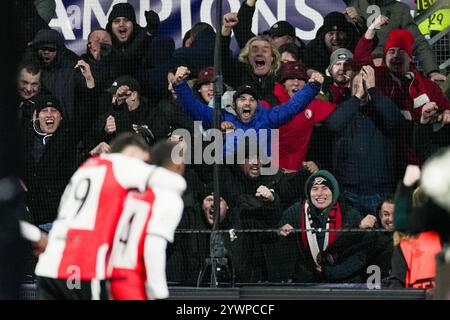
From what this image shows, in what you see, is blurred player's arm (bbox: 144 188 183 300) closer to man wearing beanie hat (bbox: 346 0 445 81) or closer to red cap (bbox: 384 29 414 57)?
man wearing beanie hat (bbox: 346 0 445 81)

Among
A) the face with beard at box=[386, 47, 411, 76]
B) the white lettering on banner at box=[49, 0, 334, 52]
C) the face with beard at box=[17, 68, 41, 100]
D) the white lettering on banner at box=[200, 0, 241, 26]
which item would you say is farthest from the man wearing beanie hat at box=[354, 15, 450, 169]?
the face with beard at box=[17, 68, 41, 100]

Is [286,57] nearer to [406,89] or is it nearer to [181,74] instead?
[181,74]

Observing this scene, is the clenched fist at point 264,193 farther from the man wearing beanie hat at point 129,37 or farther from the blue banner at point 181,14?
the man wearing beanie hat at point 129,37

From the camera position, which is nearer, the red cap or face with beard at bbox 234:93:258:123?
face with beard at bbox 234:93:258:123

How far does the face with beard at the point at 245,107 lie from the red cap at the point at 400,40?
1218 mm

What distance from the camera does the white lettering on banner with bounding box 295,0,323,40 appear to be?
27.0 ft

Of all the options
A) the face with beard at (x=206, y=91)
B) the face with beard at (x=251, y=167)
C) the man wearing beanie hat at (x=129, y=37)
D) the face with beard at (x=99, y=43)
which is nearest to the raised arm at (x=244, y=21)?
the face with beard at (x=206, y=91)

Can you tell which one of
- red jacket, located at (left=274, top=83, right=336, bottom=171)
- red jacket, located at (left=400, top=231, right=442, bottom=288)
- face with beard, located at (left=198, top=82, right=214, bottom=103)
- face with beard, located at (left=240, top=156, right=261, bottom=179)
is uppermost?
face with beard, located at (left=198, top=82, right=214, bottom=103)

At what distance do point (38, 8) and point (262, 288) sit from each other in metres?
3.05

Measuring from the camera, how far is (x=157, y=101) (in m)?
8.22

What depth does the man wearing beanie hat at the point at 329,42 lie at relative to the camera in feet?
27.0

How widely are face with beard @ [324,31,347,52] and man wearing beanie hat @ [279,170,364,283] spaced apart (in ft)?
3.47

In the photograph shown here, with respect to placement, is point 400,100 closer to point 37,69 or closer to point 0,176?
point 37,69

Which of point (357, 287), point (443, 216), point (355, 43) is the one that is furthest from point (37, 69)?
point (443, 216)
